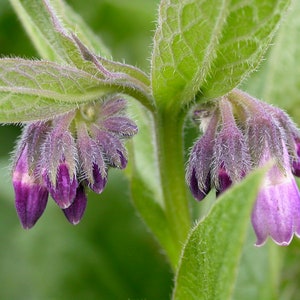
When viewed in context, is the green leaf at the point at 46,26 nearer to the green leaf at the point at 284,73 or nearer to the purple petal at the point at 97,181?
the purple petal at the point at 97,181

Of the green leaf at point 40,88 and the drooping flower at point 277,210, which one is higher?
the green leaf at point 40,88

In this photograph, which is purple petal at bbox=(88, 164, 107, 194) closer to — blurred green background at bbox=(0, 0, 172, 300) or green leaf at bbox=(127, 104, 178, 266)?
green leaf at bbox=(127, 104, 178, 266)

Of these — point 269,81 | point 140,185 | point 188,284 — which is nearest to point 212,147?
point 188,284

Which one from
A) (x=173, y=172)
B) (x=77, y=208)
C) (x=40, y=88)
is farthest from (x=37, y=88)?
(x=173, y=172)

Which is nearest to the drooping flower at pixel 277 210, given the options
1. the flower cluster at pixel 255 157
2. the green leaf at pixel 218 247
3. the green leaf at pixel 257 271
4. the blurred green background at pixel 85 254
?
the flower cluster at pixel 255 157

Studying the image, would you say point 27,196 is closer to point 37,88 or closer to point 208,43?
point 37,88

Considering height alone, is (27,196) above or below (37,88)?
below

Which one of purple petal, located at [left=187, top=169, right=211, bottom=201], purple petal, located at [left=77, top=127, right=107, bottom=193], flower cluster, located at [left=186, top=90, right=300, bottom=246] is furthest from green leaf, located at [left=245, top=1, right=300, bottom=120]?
purple petal, located at [left=77, top=127, right=107, bottom=193]
